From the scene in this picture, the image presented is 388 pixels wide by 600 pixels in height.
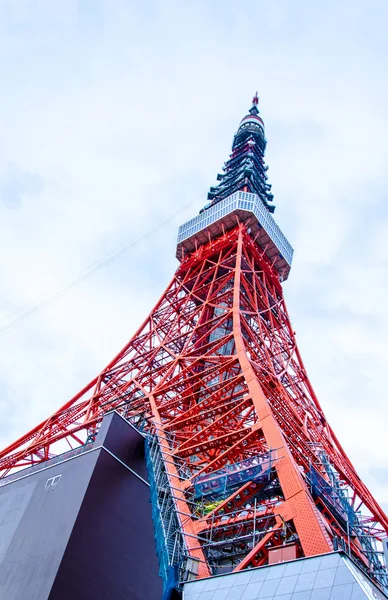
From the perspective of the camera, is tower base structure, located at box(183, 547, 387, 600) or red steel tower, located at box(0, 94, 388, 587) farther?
red steel tower, located at box(0, 94, 388, 587)

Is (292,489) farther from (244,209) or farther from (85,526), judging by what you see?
(244,209)

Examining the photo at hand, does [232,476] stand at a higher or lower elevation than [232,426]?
lower

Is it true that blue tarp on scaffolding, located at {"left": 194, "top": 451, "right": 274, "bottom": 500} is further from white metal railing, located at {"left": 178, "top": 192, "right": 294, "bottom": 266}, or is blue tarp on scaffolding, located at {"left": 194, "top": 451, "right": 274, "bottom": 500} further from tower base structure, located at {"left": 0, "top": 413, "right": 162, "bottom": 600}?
white metal railing, located at {"left": 178, "top": 192, "right": 294, "bottom": 266}

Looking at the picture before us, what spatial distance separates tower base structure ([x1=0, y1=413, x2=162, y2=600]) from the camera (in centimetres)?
1345

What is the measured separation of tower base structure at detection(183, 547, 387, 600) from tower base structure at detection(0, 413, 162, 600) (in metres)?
4.24

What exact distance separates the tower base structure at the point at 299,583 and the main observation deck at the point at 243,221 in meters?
26.2

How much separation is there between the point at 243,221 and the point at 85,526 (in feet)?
77.9

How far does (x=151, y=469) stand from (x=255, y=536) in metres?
4.93

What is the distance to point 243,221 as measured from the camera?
34.2m

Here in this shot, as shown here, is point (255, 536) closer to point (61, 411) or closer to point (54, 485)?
point (54, 485)

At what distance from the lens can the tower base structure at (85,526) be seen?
530 inches

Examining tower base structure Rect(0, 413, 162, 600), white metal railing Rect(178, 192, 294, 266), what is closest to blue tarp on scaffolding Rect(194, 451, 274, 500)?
tower base structure Rect(0, 413, 162, 600)

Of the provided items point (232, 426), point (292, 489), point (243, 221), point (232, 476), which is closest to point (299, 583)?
point (292, 489)

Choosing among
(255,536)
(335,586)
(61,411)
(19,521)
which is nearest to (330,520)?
(255,536)
